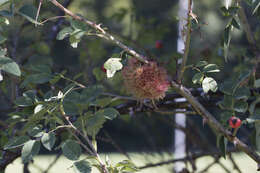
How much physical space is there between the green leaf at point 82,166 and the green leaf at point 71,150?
0.05ft

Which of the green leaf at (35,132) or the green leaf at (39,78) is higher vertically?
the green leaf at (39,78)

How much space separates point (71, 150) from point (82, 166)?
0.16 feet

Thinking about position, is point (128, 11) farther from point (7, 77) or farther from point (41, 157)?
point (41, 157)

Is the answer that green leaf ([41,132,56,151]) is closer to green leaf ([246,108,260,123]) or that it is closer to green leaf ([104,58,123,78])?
green leaf ([104,58,123,78])

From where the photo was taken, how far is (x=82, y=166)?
861 mm

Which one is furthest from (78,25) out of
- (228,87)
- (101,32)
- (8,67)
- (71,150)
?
(228,87)

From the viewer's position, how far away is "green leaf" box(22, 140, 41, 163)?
854 mm

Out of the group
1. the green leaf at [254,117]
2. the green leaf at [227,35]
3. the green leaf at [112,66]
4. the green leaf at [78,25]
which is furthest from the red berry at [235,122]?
the green leaf at [78,25]

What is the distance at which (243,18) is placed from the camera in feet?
3.79

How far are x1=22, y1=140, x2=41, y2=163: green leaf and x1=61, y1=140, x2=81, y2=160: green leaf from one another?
56mm

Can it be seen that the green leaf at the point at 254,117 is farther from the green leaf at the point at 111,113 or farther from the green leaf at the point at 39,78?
the green leaf at the point at 39,78

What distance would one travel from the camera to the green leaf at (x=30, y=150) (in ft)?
2.80

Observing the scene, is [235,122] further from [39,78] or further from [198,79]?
[39,78]

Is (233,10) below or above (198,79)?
above
